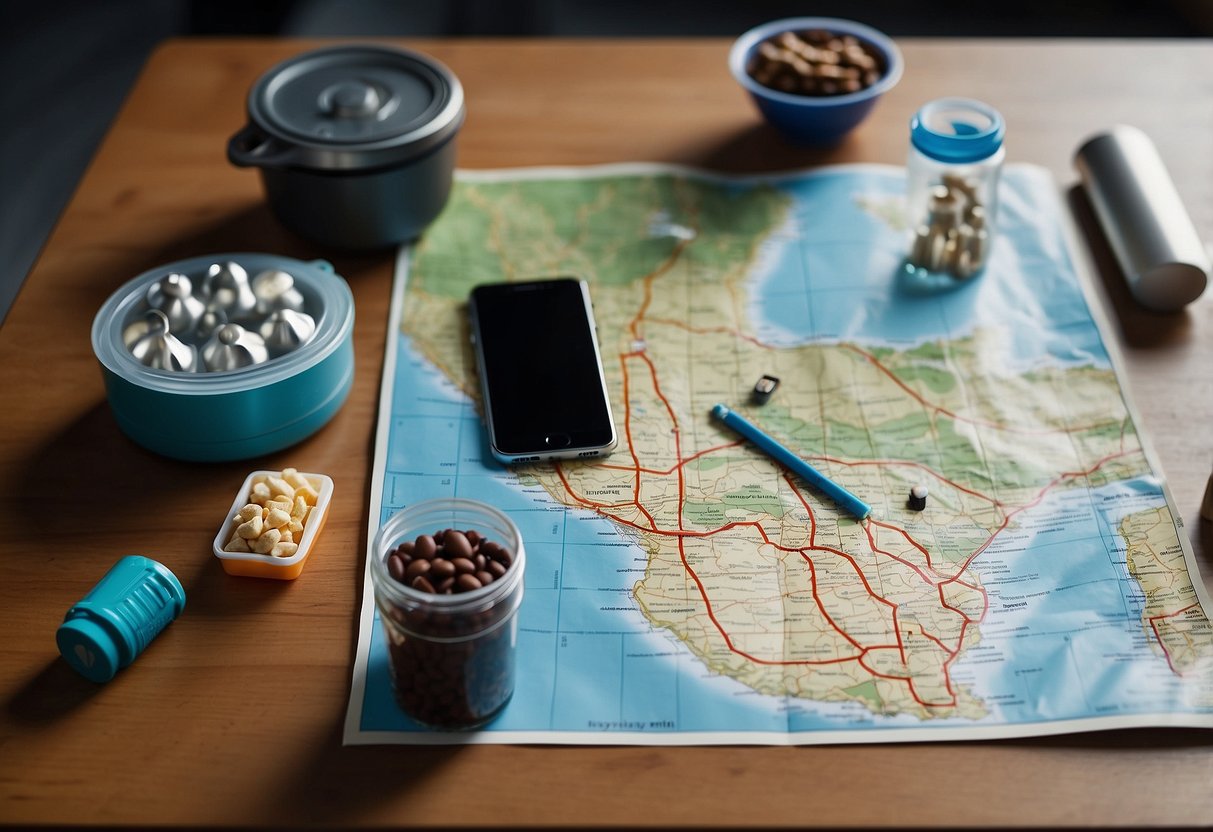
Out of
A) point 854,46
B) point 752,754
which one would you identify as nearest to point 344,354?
point 752,754

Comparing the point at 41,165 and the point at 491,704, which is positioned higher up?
the point at 491,704

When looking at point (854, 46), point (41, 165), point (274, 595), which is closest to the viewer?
point (274, 595)

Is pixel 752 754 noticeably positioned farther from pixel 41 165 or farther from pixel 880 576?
pixel 41 165

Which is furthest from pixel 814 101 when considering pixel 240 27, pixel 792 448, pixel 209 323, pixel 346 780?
pixel 240 27

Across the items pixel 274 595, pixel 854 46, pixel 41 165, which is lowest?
pixel 41 165

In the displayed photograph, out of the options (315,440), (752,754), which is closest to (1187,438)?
(752,754)

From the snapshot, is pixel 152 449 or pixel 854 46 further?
pixel 854 46

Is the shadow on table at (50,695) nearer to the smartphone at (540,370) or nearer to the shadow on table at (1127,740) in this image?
the smartphone at (540,370)

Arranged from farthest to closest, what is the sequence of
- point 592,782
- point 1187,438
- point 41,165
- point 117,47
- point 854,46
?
point 117,47 < point 41,165 < point 854,46 < point 1187,438 < point 592,782
